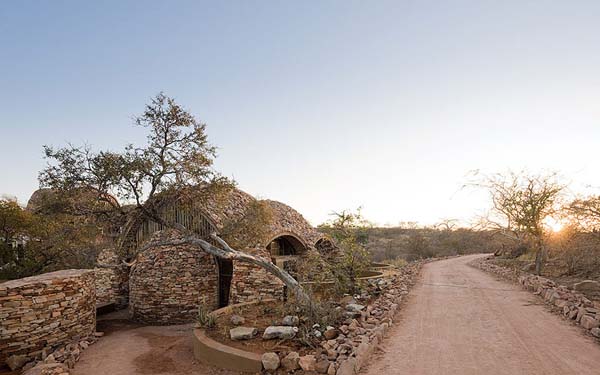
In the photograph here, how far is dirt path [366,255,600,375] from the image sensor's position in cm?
495

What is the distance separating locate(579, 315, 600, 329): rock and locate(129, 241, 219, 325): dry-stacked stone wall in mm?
10399

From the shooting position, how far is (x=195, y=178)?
9.25 meters

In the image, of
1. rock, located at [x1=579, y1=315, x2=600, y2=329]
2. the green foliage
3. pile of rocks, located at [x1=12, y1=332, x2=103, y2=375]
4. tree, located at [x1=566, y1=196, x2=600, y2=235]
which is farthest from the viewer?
the green foliage

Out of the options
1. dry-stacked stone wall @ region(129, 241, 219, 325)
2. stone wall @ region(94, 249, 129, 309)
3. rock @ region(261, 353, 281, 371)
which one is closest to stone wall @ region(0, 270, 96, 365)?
dry-stacked stone wall @ region(129, 241, 219, 325)

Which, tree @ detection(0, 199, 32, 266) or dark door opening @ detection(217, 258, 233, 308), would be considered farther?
dark door opening @ detection(217, 258, 233, 308)

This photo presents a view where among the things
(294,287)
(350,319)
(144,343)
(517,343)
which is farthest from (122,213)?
(517,343)

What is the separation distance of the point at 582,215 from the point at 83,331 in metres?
15.0

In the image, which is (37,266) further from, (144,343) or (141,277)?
(144,343)

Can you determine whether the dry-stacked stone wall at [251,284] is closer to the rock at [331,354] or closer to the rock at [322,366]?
the rock at [331,354]

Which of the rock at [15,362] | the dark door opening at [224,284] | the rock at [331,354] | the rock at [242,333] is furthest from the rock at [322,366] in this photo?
the dark door opening at [224,284]

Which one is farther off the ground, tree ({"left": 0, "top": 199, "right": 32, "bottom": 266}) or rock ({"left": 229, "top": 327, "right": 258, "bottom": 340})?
tree ({"left": 0, "top": 199, "right": 32, "bottom": 266})

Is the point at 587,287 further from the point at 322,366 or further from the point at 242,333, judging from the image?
the point at 242,333

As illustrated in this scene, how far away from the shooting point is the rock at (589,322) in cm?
612

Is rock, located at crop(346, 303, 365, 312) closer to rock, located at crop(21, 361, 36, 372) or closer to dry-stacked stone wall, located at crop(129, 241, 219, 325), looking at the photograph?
Answer: dry-stacked stone wall, located at crop(129, 241, 219, 325)
